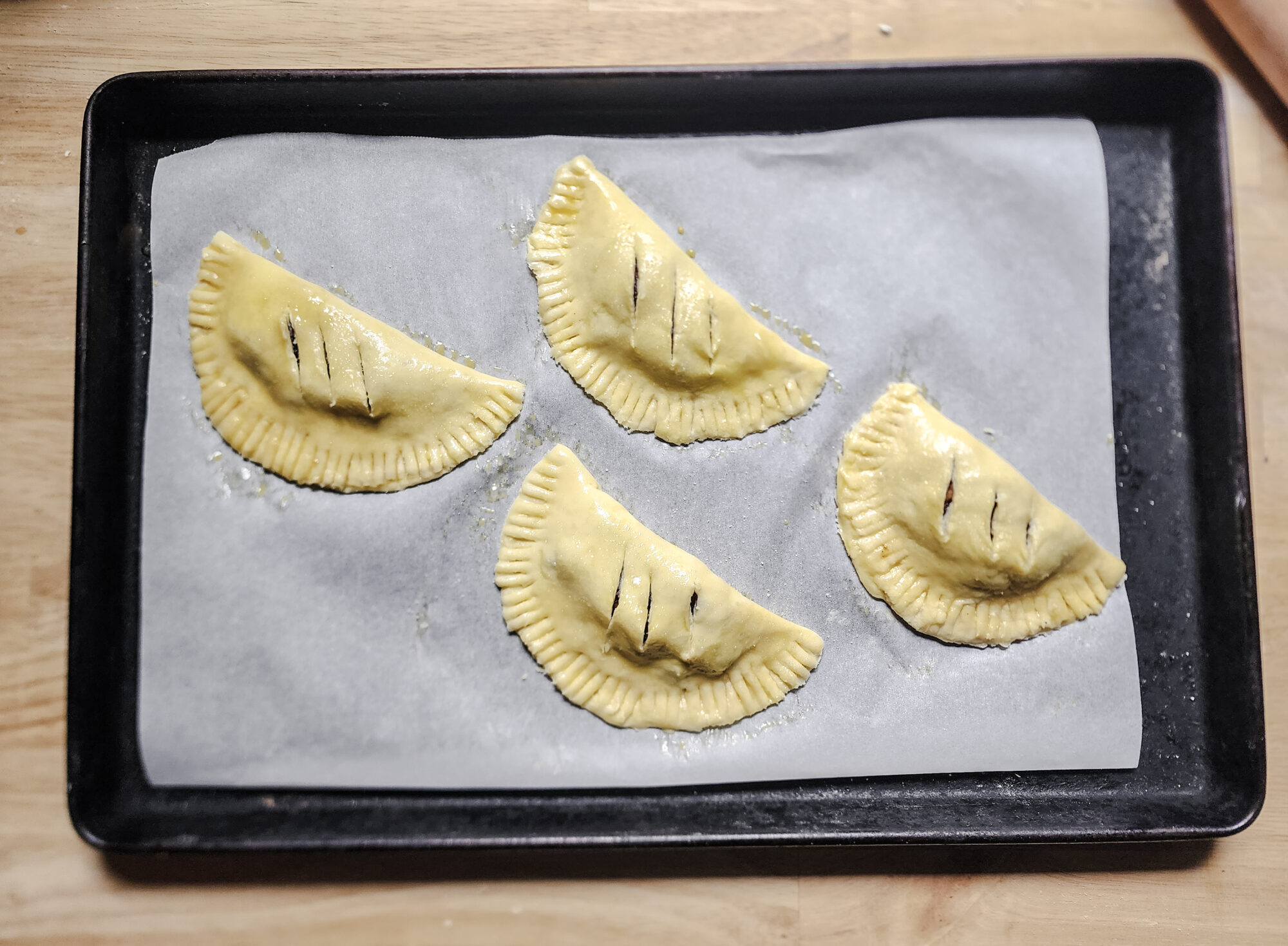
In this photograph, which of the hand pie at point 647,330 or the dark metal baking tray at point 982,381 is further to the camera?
the hand pie at point 647,330

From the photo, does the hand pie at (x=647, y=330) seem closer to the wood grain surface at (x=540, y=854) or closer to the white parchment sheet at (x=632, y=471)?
the white parchment sheet at (x=632, y=471)

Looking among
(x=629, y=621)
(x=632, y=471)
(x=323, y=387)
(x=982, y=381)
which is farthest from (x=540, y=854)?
(x=982, y=381)

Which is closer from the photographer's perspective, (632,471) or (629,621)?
(629,621)

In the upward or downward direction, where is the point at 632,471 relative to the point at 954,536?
downward

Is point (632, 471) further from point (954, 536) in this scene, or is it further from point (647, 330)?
point (954, 536)

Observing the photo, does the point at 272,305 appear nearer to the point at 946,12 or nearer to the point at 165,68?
the point at 165,68

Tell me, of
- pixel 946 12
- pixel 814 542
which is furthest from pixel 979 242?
pixel 814 542

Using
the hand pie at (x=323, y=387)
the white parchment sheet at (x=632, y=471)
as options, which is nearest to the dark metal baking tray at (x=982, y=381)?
the white parchment sheet at (x=632, y=471)
